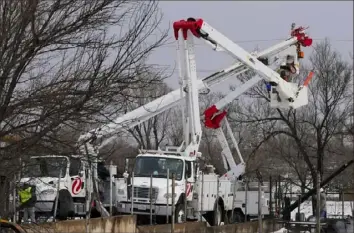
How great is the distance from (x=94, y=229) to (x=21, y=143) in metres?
8.76

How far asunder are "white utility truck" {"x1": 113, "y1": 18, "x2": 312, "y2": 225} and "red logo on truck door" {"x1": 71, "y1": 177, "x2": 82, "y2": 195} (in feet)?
4.83

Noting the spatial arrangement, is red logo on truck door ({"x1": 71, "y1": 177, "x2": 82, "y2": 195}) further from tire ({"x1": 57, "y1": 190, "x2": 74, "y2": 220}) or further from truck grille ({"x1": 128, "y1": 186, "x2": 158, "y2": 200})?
truck grille ({"x1": 128, "y1": 186, "x2": 158, "y2": 200})

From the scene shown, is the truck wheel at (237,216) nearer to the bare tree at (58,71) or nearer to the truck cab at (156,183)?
the truck cab at (156,183)

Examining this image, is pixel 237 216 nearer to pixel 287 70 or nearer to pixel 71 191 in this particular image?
pixel 287 70

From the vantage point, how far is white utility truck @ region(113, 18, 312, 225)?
68.1 feet

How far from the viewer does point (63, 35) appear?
8.77 meters

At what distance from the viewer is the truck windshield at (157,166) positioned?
21.2m

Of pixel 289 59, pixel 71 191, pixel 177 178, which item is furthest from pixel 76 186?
pixel 289 59


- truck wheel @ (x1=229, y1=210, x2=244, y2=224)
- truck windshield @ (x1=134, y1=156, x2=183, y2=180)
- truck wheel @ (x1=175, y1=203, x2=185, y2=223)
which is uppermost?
truck windshield @ (x1=134, y1=156, x2=183, y2=180)

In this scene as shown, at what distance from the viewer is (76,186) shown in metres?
20.3

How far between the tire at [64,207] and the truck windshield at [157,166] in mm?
2736

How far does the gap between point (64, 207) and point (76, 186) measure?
1.12 m

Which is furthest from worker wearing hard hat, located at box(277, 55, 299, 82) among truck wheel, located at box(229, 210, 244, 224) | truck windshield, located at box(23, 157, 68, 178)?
truck windshield, located at box(23, 157, 68, 178)

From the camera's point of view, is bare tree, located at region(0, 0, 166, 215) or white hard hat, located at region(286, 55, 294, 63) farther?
white hard hat, located at region(286, 55, 294, 63)
